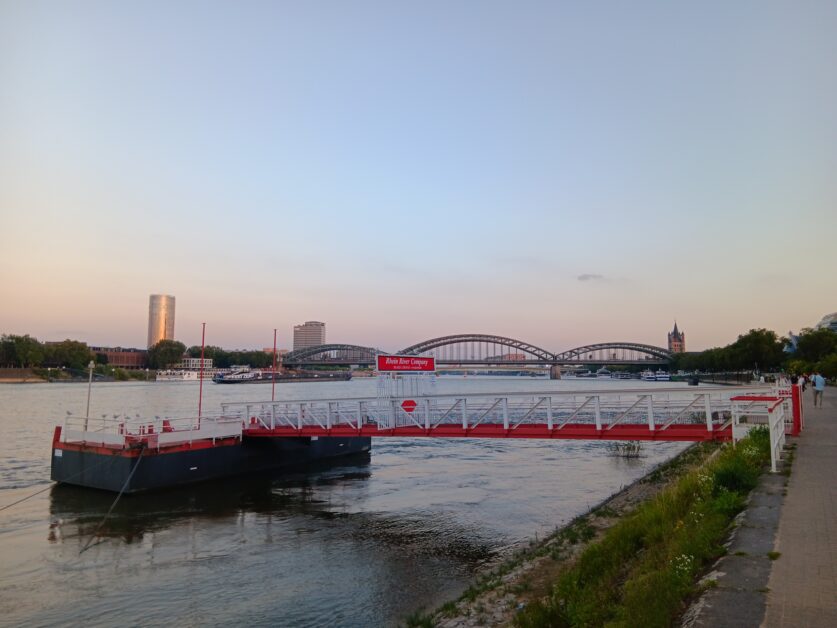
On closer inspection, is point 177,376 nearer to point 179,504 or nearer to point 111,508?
point 179,504

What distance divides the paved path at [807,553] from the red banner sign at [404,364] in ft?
55.8

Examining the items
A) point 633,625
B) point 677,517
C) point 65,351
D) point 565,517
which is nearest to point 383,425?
point 565,517

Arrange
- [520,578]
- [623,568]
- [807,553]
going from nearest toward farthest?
1. [807,553]
2. [623,568]
3. [520,578]

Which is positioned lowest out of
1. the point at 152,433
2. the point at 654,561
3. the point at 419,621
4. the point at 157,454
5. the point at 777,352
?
the point at 419,621

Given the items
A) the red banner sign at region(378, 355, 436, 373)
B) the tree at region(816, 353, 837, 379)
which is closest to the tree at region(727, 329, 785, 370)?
the tree at region(816, 353, 837, 379)

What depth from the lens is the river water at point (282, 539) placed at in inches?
514

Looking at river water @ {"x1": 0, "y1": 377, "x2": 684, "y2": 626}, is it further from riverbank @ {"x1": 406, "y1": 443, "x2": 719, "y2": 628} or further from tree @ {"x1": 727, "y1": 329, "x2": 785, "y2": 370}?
tree @ {"x1": 727, "y1": 329, "x2": 785, "y2": 370}

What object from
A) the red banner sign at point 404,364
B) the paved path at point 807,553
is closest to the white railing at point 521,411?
the red banner sign at point 404,364

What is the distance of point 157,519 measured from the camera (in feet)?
66.9

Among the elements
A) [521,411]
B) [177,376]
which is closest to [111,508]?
[521,411]

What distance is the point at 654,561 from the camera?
8562 millimetres

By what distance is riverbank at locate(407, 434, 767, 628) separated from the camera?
285 inches

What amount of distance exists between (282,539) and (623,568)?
1209 cm

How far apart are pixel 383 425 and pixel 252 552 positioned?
872cm
